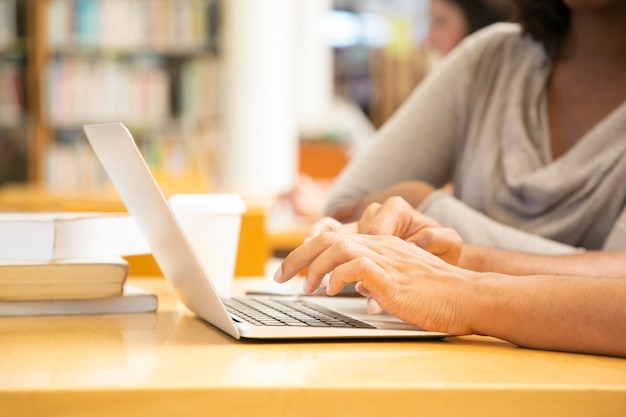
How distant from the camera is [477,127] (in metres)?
1.53

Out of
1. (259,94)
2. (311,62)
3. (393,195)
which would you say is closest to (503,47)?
(393,195)

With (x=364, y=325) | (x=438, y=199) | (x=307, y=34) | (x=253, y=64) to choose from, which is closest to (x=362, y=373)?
(x=364, y=325)

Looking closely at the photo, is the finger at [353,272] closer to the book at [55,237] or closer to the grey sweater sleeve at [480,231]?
the book at [55,237]

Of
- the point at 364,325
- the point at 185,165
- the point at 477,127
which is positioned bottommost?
the point at 185,165

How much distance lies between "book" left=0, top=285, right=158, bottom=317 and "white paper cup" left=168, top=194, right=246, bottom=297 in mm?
105

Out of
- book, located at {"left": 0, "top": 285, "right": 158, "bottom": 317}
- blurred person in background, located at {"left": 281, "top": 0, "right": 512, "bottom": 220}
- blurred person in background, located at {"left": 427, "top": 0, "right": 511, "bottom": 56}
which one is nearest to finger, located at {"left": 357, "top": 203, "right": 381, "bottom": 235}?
book, located at {"left": 0, "top": 285, "right": 158, "bottom": 317}

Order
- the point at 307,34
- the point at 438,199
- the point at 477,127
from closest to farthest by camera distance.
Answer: the point at 438,199, the point at 477,127, the point at 307,34

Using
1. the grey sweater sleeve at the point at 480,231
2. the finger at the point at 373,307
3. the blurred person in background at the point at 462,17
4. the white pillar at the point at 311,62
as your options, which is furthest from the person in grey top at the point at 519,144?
the white pillar at the point at 311,62

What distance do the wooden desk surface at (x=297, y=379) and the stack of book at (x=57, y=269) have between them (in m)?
0.17

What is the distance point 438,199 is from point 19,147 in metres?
4.43

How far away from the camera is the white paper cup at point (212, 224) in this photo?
3.73ft

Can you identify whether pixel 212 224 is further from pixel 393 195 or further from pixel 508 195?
pixel 508 195

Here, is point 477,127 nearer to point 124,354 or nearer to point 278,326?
point 278,326

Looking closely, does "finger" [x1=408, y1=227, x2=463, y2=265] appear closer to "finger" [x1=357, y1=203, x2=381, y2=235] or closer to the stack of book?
"finger" [x1=357, y1=203, x2=381, y2=235]
